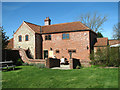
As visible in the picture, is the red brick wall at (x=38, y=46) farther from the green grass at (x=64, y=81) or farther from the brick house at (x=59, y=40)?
the green grass at (x=64, y=81)

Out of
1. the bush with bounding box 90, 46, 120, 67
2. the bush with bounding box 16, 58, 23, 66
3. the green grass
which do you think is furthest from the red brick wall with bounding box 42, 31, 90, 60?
the green grass

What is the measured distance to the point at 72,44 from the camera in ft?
74.5

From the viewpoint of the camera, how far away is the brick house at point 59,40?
72.0 feet

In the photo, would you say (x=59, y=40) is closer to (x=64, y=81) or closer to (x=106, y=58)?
(x=106, y=58)

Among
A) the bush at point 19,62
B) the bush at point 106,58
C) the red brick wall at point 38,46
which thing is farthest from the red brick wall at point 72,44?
the bush at point 19,62

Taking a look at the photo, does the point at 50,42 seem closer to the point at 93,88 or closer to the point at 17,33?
the point at 17,33

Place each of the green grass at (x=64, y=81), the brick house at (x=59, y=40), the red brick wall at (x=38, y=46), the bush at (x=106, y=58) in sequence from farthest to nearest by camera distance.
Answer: the red brick wall at (x=38, y=46) → the brick house at (x=59, y=40) → the bush at (x=106, y=58) → the green grass at (x=64, y=81)

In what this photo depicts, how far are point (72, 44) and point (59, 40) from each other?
2.69m

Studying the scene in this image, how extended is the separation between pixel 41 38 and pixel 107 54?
13705 mm

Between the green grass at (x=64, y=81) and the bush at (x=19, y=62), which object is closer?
the green grass at (x=64, y=81)

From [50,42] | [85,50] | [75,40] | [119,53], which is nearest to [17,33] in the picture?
[50,42]

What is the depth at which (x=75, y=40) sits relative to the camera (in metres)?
22.5

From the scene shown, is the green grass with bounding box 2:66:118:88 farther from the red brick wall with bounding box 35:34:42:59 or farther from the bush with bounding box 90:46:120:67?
the red brick wall with bounding box 35:34:42:59

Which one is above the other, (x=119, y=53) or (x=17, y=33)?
(x=17, y=33)
